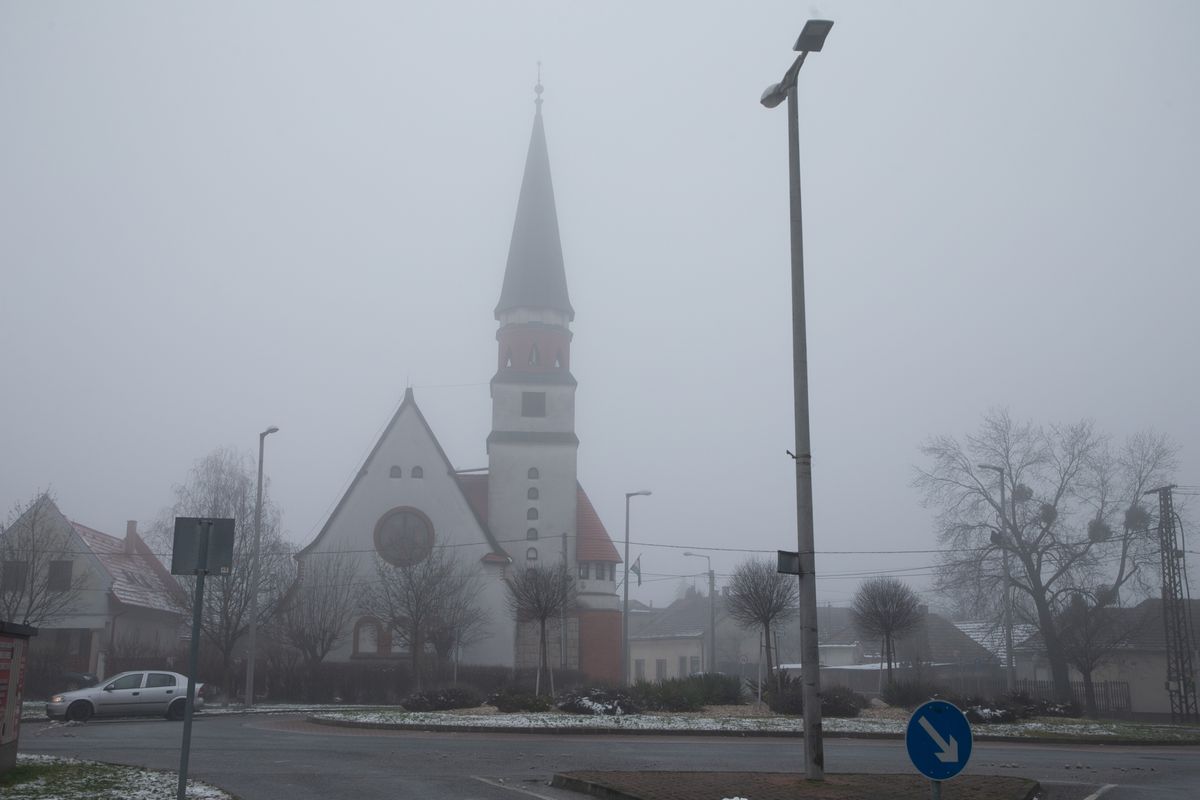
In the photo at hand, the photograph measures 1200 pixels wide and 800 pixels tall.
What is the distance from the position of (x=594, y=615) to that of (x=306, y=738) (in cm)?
3850

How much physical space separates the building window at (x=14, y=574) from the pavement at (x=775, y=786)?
36.7 metres

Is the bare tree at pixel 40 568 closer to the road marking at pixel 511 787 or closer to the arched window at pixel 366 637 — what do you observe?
the arched window at pixel 366 637

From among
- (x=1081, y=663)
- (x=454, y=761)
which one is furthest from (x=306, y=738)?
(x=1081, y=663)

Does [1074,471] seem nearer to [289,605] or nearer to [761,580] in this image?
[761,580]

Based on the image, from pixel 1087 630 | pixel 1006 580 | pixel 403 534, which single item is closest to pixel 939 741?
pixel 1006 580

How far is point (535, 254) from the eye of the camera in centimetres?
6172

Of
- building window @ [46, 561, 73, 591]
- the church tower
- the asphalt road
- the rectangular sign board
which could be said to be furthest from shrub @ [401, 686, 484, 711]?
the church tower

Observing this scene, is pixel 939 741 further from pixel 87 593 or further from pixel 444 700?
pixel 87 593

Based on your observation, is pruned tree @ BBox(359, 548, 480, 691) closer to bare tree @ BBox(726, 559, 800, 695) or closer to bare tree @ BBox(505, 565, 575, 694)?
bare tree @ BBox(505, 565, 575, 694)

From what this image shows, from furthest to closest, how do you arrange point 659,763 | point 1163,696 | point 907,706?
point 1163,696
point 907,706
point 659,763

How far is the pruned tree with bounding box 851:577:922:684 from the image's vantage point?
3388 cm

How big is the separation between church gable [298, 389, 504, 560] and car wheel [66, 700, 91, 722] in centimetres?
2641

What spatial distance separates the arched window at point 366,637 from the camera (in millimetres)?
54531

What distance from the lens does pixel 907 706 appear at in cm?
3089
